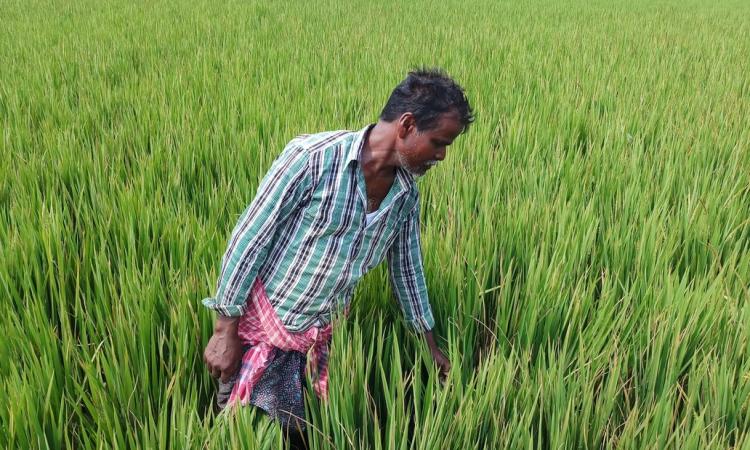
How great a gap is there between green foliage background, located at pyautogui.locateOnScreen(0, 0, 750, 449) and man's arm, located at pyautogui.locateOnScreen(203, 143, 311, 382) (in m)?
0.10

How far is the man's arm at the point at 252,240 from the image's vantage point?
2.78 ft

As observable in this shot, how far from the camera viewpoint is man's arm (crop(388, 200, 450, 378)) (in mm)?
1039

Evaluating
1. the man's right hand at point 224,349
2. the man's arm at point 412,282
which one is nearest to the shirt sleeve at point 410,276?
the man's arm at point 412,282

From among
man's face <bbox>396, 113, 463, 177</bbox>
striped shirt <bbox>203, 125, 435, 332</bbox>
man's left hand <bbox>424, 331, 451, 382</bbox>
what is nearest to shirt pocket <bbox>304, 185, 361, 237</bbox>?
striped shirt <bbox>203, 125, 435, 332</bbox>

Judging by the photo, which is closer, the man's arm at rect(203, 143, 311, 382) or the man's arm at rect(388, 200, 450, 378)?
the man's arm at rect(203, 143, 311, 382)

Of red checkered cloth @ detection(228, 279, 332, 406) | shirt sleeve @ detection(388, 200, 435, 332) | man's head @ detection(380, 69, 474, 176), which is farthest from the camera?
shirt sleeve @ detection(388, 200, 435, 332)

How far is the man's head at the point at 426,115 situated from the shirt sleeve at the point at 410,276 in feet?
0.70

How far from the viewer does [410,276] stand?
1.06 metres

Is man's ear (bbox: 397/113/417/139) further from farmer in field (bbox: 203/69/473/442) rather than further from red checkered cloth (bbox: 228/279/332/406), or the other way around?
red checkered cloth (bbox: 228/279/332/406)

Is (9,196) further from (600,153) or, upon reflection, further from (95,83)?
(600,153)

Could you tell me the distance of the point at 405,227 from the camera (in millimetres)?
1024

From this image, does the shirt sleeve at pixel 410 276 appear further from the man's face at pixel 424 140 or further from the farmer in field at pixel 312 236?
the man's face at pixel 424 140

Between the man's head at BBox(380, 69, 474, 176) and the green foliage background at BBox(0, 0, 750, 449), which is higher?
the man's head at BBox(380, 69, 474, 176)

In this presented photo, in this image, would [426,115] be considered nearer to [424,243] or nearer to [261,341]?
[261,341]
